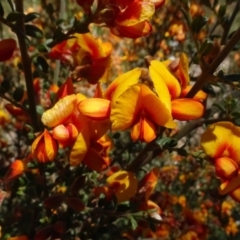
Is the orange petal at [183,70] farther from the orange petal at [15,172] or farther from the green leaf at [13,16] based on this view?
the orange petal at [15,172]

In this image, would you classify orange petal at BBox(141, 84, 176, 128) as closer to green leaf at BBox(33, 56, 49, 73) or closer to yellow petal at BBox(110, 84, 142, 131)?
yellow petal at BBox(110, 84, 142, 131)

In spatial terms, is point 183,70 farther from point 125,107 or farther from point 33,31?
point 33,31

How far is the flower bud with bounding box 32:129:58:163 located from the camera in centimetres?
115

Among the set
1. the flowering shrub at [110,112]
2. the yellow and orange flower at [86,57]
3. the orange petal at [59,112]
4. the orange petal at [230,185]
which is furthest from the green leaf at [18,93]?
the orange petal at [230,185]

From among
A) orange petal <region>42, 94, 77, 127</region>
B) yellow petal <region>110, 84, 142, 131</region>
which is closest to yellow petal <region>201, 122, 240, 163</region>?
yellow petal <region>110, 84, 142, 131</region>

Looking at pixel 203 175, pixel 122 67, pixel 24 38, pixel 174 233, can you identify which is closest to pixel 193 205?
pixel 203 175

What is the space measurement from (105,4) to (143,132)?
0.99 feet

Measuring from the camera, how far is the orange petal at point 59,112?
117cm

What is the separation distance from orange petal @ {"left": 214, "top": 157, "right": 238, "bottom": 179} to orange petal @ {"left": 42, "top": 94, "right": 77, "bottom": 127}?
1.21ft

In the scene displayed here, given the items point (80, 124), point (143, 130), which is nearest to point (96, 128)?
point (80, 124)

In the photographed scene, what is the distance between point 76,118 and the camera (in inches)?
47.4

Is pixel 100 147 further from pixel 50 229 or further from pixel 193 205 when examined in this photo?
pixel 193 205

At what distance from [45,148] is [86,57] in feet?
1.30

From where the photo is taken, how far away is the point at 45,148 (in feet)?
3.78
